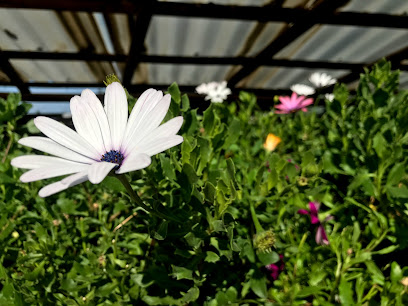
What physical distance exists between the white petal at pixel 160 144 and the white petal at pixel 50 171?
0.29 feet

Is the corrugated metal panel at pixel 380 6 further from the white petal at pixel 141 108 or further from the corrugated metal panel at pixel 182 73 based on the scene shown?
the white petal at pixel 141 108

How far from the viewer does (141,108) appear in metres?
0.47

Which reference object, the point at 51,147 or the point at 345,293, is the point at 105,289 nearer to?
the point at 51,147

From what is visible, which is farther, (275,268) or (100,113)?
(275,268)

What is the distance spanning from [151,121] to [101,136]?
0.42ft

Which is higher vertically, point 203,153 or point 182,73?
point 182,73

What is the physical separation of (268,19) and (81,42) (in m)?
1.69

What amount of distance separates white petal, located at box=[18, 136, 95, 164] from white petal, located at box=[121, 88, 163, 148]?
75mm

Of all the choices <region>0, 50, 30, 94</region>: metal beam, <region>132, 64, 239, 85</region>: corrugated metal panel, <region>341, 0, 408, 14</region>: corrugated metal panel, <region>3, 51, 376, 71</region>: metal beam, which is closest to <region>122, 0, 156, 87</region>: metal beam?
<region>3, 51, 376, 71</region>: metal beam

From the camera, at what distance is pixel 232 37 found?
115 inches

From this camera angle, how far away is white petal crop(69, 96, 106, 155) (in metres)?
0.50

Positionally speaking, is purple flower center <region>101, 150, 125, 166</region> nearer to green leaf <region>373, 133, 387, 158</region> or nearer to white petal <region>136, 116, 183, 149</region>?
white petal <region>136, 116, 183, 149</region>

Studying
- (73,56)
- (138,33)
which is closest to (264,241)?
(138,33)

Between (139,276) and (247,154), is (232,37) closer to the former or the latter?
(247,154)
